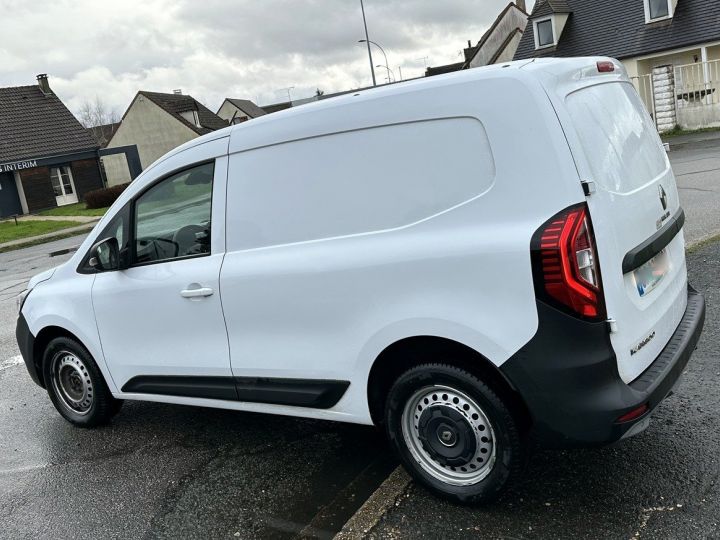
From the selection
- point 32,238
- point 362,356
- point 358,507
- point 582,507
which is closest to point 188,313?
point 362,356

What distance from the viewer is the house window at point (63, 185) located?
42875 millimetres

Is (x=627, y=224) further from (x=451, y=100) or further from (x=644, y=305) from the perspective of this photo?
(x=451, y=100)

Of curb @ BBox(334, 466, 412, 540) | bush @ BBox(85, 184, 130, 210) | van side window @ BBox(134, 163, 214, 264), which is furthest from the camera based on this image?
bush @ BBox(85, 184, 130, 210)

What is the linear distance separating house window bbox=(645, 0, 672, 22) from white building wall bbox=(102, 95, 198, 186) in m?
35.5

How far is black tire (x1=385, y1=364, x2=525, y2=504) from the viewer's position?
10.3 ft

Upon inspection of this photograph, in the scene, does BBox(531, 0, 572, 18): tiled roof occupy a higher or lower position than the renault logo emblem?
higher

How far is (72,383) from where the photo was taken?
5.12 m

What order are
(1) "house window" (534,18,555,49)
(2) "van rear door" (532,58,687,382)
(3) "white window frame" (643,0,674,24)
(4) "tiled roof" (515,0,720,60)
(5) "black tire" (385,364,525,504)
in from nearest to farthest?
1. (2) "van rear door" (532,58,687,382)
2. (5) "black tire" (385,364,525,504)
3. (4) "tiled roof" (515,0,720,60)
4. (3) "white window frame" (643,0,674,24)
5. (1) "house window" (534,18,555,49)

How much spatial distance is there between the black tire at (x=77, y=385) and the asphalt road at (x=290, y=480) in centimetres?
13

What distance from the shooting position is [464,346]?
3117 mm

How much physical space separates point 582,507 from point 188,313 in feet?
7.57

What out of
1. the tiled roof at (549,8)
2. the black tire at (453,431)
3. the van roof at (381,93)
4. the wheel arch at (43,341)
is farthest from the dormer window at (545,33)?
the black tire at (453,431)

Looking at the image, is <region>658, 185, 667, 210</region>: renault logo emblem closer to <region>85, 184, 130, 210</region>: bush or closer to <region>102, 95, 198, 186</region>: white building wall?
<region>85, 184, 130, 210</region>: bush

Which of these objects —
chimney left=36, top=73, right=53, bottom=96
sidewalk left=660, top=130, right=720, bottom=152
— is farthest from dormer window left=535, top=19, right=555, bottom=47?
chimney left=36, top=73, right=53, bottom=96
